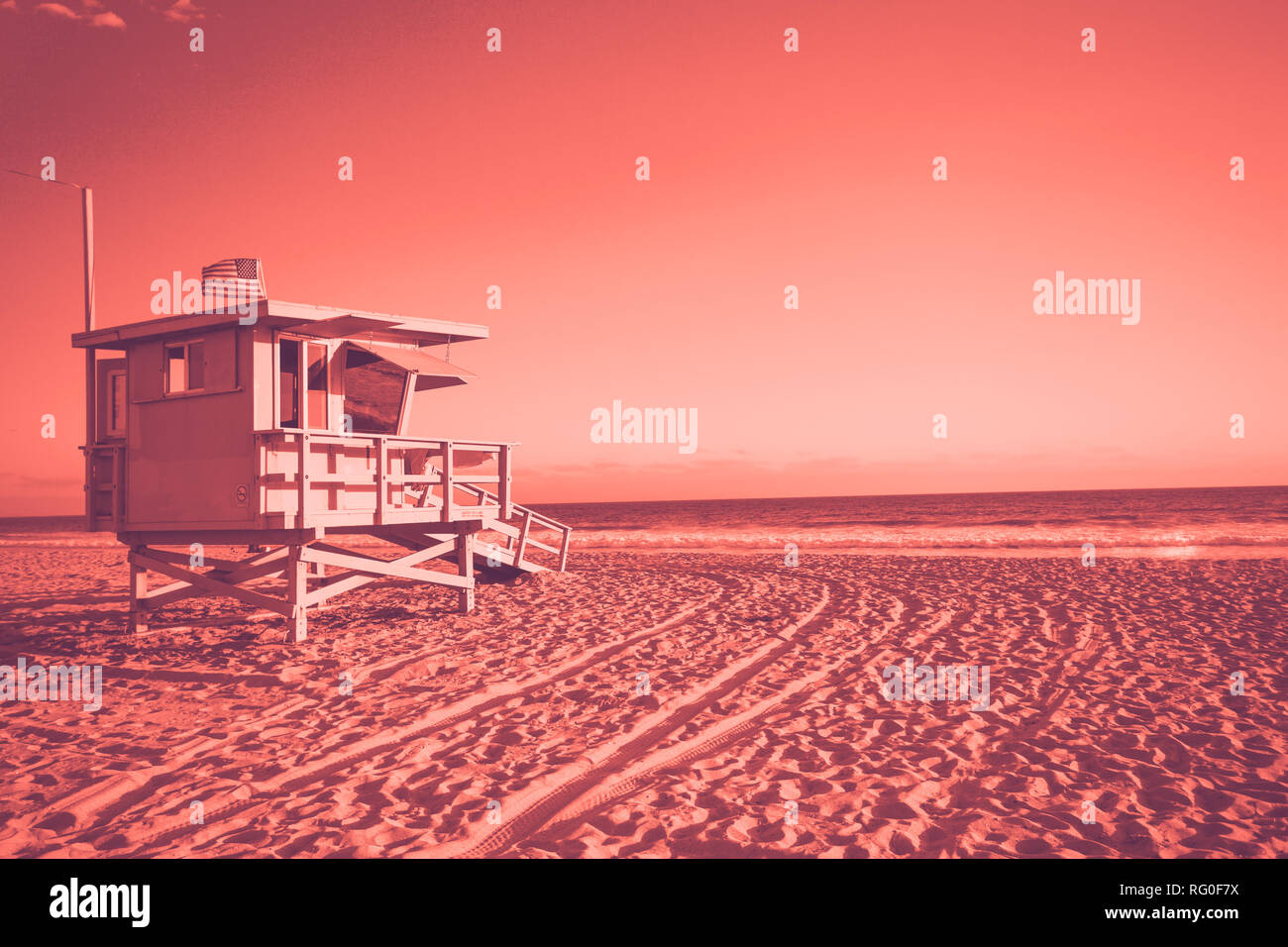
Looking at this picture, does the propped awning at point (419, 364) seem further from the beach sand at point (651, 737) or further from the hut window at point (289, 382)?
the beach sand at point (651, 737)

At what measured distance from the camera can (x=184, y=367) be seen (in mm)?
10016

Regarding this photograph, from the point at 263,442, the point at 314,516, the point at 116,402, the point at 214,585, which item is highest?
the point at 116,402

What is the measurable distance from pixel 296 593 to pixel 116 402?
14.3 feet

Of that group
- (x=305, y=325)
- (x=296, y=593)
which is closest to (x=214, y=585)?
(x=296, y=593)

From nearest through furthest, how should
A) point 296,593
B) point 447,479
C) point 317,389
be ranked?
1. point 296,593
2. point 317,389
3. point 447,479

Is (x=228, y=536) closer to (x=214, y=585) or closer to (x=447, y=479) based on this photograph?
(x=214, y=585)

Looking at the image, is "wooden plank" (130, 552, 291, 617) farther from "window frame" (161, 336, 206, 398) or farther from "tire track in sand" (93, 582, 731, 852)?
"tire track in sand" (93, 582, 731, 852)

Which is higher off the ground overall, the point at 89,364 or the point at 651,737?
the point at 89,364

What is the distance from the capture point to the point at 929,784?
517 cm

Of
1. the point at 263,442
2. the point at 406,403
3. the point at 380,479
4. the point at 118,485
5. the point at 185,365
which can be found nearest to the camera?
the point at 263,442

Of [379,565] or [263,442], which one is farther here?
[379,565]

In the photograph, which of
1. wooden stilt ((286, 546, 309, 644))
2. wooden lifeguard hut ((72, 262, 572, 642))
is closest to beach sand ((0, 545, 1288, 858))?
wooden stilt ((286, 546, 309, 644))
